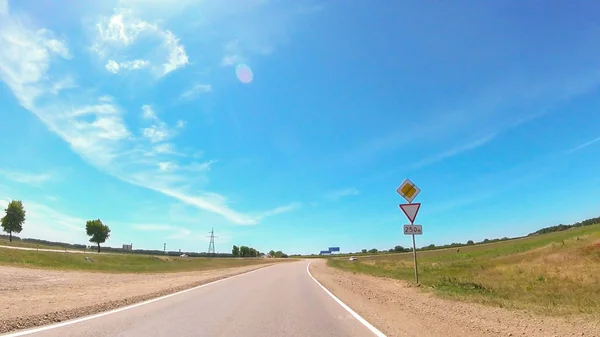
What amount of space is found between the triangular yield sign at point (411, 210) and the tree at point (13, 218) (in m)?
101

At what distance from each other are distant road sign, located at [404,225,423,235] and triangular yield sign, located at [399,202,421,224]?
405 mm

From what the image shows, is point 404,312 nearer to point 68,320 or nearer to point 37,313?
point 68,320

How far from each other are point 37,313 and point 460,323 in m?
10.3

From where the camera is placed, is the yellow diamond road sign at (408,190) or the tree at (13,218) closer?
the yellow diamond road sign at (408,190)

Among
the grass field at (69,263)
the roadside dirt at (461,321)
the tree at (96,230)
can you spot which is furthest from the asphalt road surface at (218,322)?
the tree at (96,230)

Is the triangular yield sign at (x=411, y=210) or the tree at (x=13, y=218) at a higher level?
the tree at (x=13, y=218)

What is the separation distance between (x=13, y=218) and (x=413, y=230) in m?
102

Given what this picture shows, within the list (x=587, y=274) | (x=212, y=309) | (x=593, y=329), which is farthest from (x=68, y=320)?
(x=587, y=274)

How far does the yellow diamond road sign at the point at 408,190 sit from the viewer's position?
17.8 metres

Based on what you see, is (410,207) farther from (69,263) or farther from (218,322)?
(69,263)

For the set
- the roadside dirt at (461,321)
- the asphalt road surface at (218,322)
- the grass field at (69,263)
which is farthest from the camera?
the grass field at (69,263)

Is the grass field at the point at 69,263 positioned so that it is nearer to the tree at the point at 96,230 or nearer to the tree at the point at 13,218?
the tree at the point at 13,218

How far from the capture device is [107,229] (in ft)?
363

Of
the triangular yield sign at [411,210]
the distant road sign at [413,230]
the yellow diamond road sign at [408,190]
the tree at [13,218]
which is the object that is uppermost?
the tree at [13,218]
